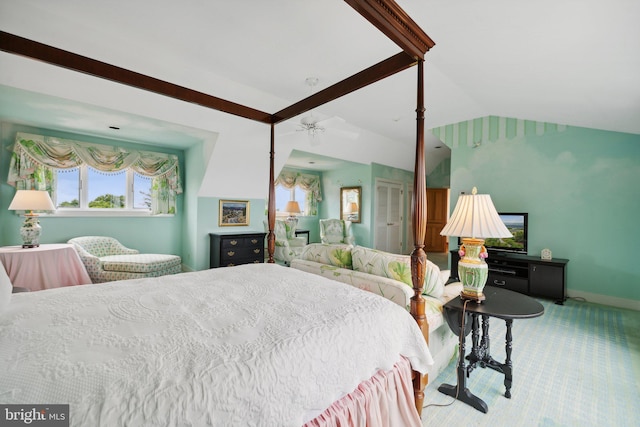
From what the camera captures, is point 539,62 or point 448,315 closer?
point 448,315

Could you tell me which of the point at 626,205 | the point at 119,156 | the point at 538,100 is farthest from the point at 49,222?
the point at 626,205

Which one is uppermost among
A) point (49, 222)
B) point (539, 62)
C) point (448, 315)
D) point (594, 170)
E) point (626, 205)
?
point (539, 62)

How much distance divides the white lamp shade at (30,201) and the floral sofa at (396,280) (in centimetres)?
322

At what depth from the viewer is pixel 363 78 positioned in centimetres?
188

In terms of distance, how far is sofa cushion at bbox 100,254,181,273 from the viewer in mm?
3699

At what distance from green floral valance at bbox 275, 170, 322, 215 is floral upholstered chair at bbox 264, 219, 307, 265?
4.27 ft

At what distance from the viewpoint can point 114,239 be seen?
4.29 metres

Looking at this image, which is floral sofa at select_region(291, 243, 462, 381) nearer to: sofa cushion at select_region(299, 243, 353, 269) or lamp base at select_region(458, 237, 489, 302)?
sofa cushion at select_region(299, 243, 353, 269)

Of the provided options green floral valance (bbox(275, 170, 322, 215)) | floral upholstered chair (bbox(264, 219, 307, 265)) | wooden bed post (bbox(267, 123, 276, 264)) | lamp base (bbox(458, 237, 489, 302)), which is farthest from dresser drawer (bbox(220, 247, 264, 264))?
lamp base (bbox(458, 237, 489, 302))

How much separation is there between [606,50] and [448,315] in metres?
2.23

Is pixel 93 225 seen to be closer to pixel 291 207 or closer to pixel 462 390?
pixel 291 207

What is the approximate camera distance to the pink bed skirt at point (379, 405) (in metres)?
1.13

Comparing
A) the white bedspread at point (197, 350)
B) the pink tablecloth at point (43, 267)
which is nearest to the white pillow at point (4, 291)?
the white bedspread at point (197, 350)

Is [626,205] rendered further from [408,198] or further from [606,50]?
[408,198]
